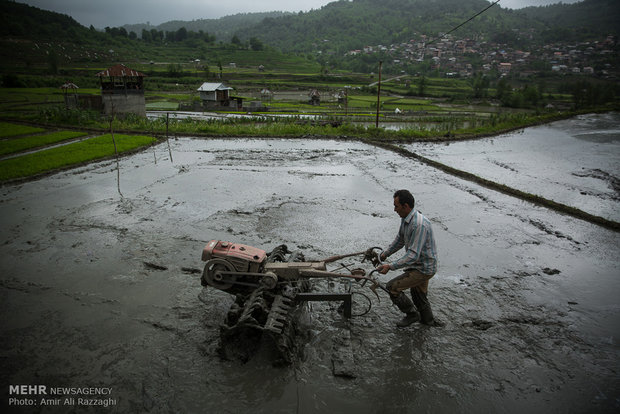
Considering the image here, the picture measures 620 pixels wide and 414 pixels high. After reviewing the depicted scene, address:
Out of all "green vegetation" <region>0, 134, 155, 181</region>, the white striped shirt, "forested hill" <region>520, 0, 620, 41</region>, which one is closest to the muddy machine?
the white striped shirt

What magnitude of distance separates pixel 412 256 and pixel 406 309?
2.95ft

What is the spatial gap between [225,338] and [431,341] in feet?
8.79

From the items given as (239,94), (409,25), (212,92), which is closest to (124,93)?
(212,92)

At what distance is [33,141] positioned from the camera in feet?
55.2

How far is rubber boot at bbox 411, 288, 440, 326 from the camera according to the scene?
175 inches

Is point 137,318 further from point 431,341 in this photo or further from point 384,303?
point 431,341

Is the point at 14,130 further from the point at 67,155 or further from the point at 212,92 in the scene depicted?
the point at 212,92

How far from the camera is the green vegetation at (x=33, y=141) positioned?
1538 centimetres

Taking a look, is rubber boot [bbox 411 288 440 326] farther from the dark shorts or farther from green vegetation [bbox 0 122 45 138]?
green vegetation [bbox 0 122 45 138]

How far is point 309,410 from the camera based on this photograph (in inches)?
136

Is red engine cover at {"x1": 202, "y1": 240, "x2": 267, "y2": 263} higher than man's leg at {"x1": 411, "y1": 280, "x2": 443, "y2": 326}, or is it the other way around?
red engine cover at {"x1": 202, "y1": 240, "x2": 267, "y2": 263}

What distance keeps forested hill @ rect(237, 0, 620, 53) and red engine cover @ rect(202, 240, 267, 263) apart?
457ft

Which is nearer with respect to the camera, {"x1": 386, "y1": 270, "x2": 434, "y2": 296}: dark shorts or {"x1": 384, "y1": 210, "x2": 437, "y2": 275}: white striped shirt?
{"x1": 384, "y1": 210, "x2": 437, "y2": 275}: white striped shirt

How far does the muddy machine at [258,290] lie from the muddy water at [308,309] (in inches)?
9.7
